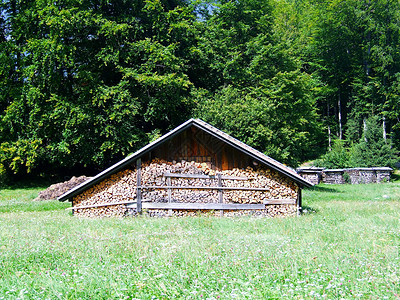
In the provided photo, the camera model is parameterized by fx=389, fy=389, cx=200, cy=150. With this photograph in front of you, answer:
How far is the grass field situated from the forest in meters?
14.2

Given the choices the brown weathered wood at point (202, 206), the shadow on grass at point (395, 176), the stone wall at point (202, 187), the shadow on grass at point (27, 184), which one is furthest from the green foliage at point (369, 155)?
the shadow on grass at point (27, 184)

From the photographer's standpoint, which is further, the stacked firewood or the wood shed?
the stacked firewood

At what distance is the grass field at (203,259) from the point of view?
5.45m

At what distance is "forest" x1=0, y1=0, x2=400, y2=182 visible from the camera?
26078mm

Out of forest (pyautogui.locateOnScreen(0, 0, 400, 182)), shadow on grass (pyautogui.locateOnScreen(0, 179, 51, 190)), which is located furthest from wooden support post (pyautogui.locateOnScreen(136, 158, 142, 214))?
shadow on grass (pyautogui.locateOnScreen(0, 179, 51, 190))

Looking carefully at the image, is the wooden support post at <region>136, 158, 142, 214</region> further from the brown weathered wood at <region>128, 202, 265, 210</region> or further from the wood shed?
the brown weathered wood at <region>128, 202, 265, 210</region>

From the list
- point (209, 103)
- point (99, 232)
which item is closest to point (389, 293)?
point (99, 232)

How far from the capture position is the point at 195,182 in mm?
15070

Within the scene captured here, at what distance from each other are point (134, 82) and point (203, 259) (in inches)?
862

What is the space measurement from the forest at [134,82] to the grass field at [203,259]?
559 inches

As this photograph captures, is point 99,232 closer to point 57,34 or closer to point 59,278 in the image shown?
point 59,278

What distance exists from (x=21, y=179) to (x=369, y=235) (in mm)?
26144

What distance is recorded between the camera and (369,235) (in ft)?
32.0

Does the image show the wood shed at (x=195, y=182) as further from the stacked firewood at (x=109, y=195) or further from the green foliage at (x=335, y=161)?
the green foliage at (x=335, y=161)
